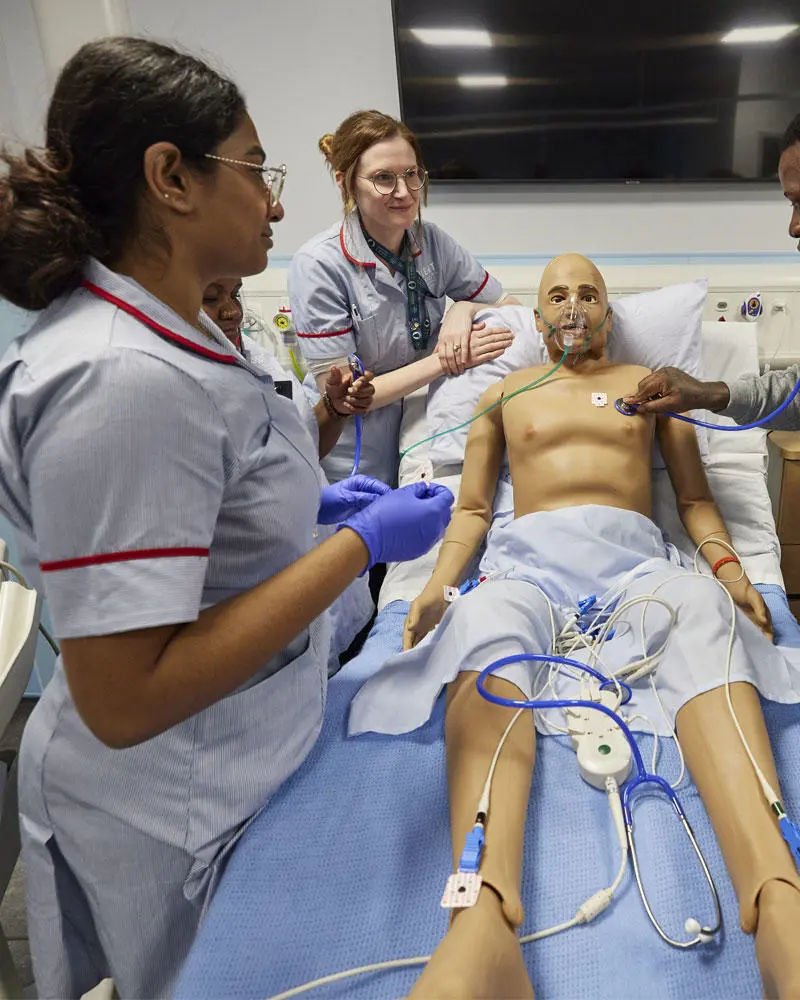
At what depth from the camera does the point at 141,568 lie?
0.72 meters

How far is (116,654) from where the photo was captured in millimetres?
712

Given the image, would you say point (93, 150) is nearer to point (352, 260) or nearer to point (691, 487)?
point (352, 260)

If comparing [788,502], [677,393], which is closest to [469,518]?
[677,393]

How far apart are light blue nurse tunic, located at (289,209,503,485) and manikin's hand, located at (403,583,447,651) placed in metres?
0.74

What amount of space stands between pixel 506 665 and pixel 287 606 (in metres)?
0.53

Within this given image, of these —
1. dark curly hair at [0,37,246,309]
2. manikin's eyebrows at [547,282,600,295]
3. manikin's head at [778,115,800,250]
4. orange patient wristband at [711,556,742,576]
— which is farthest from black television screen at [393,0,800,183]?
dark curly hair at [0,37,246,309]

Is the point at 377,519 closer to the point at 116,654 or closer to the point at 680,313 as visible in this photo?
the point at 116,654

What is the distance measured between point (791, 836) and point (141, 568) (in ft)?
3.11

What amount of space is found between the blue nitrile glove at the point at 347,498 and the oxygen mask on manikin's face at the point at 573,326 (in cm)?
78

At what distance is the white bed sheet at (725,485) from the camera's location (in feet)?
6.07

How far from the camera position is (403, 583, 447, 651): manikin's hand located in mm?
1573

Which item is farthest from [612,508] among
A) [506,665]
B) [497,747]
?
[497,747]

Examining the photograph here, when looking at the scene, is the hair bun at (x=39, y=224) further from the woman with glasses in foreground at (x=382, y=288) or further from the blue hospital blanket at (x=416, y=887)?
the woman with glasses in foreground at (x=382, y=288)

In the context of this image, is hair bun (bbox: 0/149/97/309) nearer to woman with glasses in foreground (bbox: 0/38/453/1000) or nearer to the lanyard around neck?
woman with glasses in foreground (bbox: 0/38/453/1000)
